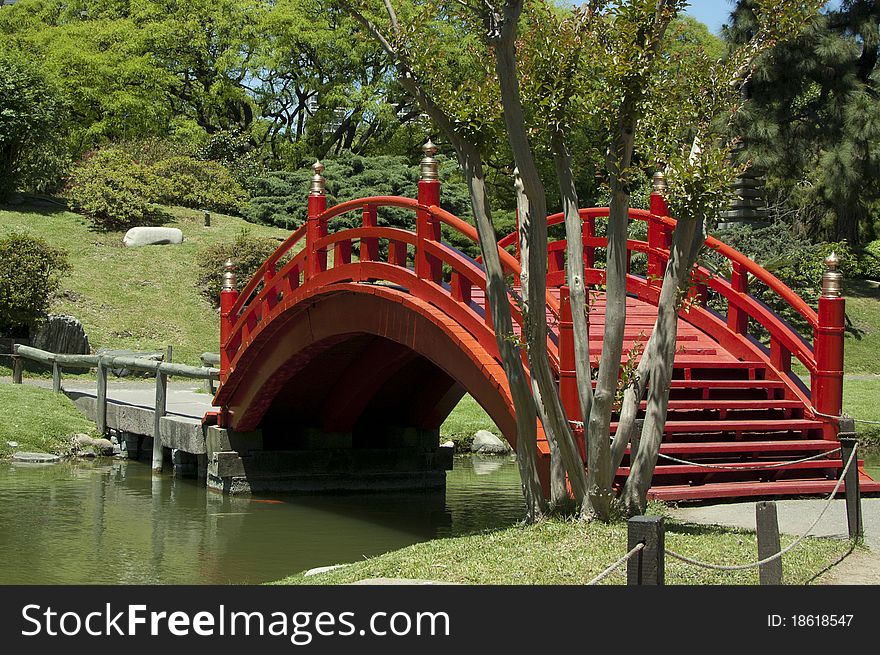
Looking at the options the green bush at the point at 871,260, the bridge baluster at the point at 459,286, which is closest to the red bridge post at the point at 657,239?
the bridge baluster at the point at 459,286

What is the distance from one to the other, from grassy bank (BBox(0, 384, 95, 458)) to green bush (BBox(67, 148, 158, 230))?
12394 mm

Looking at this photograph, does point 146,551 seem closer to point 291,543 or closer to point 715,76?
point 291,543

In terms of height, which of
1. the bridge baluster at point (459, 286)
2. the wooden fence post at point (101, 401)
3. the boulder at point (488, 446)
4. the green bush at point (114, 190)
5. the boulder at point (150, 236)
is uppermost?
the green bush at point (114, 190)

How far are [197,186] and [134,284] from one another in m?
6.88

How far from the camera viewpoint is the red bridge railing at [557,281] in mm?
11125

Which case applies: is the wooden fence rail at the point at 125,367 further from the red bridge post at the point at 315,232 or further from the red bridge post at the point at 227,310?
the red bridge post at the point at 315,232

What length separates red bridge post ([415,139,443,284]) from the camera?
39.5 feet

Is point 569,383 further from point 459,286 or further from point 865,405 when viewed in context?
point 865,405

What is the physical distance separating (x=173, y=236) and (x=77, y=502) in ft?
59.0

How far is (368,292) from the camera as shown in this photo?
1313cm

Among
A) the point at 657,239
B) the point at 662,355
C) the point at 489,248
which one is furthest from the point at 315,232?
the point at 662,355

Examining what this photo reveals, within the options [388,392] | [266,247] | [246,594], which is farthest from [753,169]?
[246,594]

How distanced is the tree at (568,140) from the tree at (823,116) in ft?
79.4

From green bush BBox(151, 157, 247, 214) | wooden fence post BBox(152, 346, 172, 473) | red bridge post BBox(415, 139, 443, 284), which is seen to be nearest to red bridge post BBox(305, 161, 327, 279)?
red bridge post BBox(415, 139, 443, 284)
